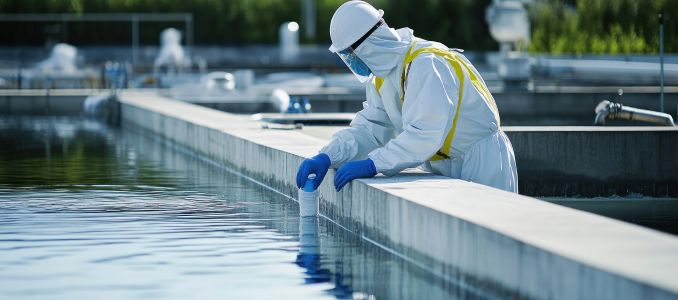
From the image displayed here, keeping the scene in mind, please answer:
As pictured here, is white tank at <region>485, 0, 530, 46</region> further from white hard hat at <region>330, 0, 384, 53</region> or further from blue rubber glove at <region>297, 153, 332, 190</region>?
white hard hat at <region>330, 0, 384, 53</region>

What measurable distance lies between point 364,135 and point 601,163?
5.88m

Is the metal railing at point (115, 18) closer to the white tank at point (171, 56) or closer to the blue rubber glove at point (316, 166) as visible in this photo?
the white tank at point (171, 56)

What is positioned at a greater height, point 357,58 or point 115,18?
point 115,18

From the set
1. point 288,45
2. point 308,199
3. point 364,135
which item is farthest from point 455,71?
point 288,45

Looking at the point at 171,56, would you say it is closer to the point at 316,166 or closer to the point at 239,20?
the point at 239,20

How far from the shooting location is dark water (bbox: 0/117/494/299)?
8.52 m

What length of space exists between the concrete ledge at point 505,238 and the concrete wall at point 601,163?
3668mm

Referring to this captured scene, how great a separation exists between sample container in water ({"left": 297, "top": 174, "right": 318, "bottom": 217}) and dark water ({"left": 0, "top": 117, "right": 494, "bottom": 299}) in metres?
0.08

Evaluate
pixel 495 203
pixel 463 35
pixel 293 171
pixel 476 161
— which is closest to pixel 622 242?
pixel 495 203

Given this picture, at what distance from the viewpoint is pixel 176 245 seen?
10.4 metres

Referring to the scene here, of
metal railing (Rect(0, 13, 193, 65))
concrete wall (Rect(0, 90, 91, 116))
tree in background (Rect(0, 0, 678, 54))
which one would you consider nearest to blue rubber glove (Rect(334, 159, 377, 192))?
concrete wall (Rect(0, 90, 91, 116))

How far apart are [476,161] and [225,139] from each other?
7.80 meters

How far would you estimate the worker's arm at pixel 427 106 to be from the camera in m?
9.54

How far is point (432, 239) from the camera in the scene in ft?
28.9
